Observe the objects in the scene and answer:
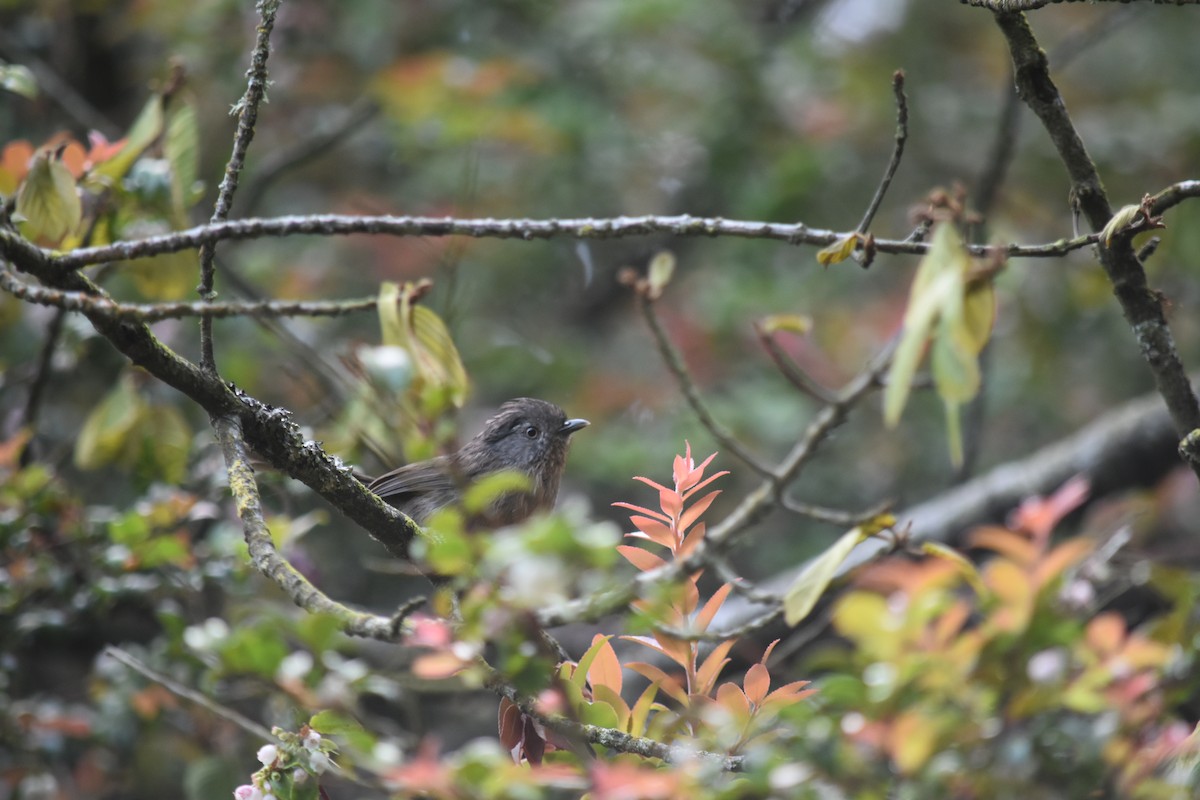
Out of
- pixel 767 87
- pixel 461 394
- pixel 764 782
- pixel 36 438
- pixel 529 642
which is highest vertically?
pixel 767 87

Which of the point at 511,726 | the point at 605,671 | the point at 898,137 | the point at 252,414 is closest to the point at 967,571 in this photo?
the point at 605,671

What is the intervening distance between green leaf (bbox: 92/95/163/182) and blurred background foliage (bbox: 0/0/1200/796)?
7.81ft

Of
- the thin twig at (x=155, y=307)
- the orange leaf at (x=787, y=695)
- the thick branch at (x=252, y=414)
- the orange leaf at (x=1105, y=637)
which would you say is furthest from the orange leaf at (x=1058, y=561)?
the thick branch at (x=252, y=414)

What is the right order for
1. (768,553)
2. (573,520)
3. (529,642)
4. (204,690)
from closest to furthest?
(573,520)
(529,642)
(204,690)
(768,553)

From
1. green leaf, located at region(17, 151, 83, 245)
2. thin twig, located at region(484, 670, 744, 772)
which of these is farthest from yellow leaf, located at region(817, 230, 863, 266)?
green leaf, located at region(17, 151, 83, 245)

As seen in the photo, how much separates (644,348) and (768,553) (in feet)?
8.20

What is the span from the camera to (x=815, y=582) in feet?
6.39

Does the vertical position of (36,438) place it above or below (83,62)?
below

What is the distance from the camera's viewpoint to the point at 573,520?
1.43 m

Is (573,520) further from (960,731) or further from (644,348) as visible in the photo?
(644,348)

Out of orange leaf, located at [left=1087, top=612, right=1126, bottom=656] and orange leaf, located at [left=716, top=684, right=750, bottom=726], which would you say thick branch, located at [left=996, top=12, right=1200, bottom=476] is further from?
orange leaf, located at [left=716, top=684, right=750, bottom=726]

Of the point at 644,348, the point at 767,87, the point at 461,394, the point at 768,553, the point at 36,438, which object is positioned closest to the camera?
the point at 461,394

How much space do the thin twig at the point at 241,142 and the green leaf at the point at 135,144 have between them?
102 cm

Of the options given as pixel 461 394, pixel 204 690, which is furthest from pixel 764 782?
pixel 204 690
